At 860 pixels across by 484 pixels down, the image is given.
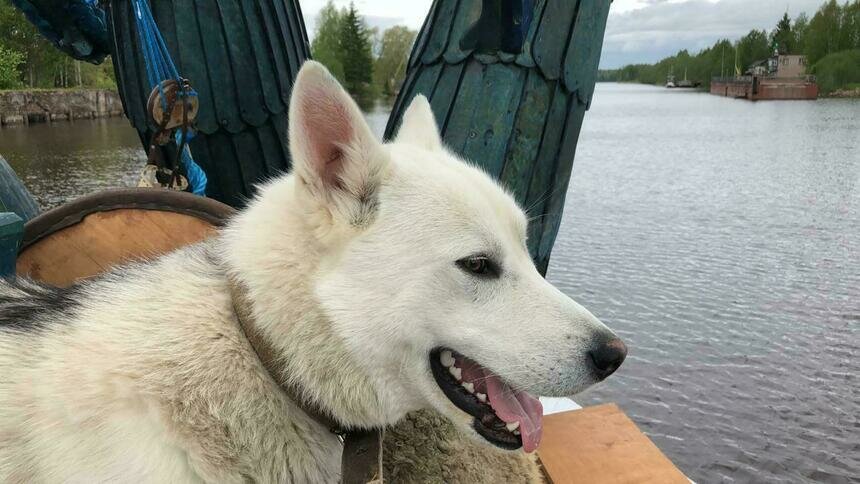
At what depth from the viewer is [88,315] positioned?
2.18 metres

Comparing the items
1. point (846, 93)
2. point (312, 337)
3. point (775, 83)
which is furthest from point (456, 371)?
point (775, 83)

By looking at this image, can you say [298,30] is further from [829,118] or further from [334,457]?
[829,118]

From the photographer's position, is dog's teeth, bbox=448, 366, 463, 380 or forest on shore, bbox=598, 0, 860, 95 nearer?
dog's teeth, bbox=448, 366, 463, 380

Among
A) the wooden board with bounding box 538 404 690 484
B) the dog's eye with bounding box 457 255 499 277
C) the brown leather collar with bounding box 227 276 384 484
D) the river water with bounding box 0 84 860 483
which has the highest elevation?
the dog's eye with bounding box 457 255 499 277

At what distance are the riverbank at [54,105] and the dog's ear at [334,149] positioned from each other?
4762 cm

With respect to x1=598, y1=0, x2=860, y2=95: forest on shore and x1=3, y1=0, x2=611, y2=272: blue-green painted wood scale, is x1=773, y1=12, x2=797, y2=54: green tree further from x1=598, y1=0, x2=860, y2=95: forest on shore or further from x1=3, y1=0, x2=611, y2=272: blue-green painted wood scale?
x1=3, y1=0, x2=611, y2=272: blue-green painted wood scale

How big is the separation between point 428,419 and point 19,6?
3755 millimetres

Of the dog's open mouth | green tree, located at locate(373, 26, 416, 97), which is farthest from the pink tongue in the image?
green tree, located at locate(373, 26, 416, 97)

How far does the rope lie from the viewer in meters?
3.52

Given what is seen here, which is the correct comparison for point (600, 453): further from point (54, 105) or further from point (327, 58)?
point (327, 58)

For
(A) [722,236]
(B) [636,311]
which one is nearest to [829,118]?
(A) [722,236]

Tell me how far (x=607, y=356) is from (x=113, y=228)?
2408mm

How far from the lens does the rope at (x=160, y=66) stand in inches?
138

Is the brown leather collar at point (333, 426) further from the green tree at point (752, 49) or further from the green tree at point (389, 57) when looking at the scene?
the green tree at point (752, 49)
